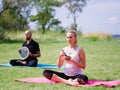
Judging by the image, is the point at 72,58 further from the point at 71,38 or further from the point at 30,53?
the point at 30,53

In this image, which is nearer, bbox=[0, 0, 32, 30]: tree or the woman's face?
the woman's face

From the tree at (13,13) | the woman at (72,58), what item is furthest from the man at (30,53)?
the tree at (13,13)

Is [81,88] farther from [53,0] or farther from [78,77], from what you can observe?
[53,0]

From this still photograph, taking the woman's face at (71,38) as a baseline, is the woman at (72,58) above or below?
below

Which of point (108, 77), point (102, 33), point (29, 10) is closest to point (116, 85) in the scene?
point (108, 77)

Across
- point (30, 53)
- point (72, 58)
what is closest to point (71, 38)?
point (72, 58)

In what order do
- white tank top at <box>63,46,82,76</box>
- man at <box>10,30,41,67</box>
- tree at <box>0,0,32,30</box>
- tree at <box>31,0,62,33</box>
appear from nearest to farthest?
white tank top at <box>63,46,82,76</box>
man at <box>10,30,41,67</box>
tree at <box>0,0,32,30</box>
tree at <box>31,0,62,33</box>

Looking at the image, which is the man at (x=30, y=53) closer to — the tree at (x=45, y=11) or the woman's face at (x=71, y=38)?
the woman's face at (x=71, y=38)

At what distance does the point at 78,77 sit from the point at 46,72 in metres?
0.86

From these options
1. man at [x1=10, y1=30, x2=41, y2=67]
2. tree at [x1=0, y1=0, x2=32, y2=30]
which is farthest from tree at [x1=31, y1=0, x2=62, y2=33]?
man at [x1=10, y1=30, x2=41, y2=67]

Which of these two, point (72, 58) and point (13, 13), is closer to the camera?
point (72, 58)

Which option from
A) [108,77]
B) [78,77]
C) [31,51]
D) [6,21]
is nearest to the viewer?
[78,77]

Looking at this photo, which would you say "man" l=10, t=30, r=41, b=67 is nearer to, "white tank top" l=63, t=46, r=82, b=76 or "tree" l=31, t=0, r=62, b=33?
"white tank top" l=63, t=46, r=82, b=76

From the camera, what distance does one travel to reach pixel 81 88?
658cm
